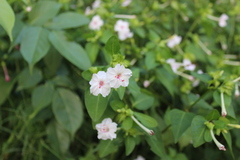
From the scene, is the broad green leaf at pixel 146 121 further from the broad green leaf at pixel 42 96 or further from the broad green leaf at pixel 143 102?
the broad green leaf at pixel 42 96

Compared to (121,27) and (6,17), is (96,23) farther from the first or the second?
(6,17)

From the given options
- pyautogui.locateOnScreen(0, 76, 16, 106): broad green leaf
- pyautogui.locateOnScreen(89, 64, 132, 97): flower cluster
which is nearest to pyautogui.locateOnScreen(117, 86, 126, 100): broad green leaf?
pyautogui.locateOnScreen(89, 64, 132, 97): flower cluster

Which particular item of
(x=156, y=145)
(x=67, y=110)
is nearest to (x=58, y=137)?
(x=67, y=110)

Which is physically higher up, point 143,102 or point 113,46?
point 113,46

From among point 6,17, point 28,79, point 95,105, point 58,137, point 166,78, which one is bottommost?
point 58,137

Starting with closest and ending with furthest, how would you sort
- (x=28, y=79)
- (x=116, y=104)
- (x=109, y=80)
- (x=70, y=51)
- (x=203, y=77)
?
(x=109, y=80)
(x=116, y=104)
(x=203, y=77)
(x=70, y=51)
(x=28, y=79)

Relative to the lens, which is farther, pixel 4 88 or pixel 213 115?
pixel 4 88

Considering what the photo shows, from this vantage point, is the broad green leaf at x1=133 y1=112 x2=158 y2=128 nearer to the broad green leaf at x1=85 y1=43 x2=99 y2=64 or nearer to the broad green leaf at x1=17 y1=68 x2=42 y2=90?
the broad green leaf at x1=85 y1=43 x2=99 y2=64
